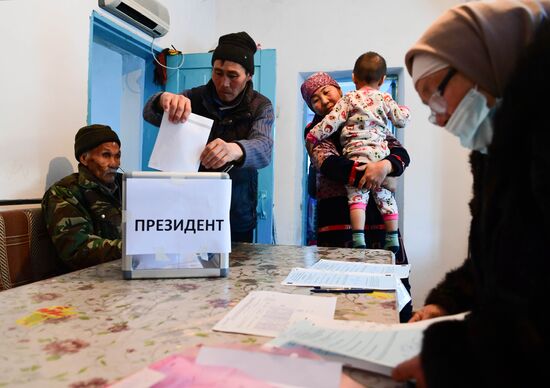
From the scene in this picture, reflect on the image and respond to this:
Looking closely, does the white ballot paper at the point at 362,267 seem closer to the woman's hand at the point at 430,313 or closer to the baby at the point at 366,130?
the woman's hand at the point at 430,313

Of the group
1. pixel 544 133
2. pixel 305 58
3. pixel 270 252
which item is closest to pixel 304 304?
pixel 544 133

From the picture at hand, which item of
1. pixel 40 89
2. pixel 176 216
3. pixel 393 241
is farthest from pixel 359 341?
pixel 40 89

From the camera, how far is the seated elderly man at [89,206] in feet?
4.60

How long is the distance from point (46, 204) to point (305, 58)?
242cm

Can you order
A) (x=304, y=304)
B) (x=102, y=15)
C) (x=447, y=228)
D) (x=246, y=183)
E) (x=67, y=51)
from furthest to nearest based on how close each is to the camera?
(x=447, y=228) < (x=102, y=15) < (x=67, y=51) < (x=246, y=183) < (x=304, y=304)

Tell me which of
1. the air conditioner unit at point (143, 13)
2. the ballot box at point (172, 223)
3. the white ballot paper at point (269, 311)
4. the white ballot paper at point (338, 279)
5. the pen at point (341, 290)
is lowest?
the white ballot paper at point (269, 311)

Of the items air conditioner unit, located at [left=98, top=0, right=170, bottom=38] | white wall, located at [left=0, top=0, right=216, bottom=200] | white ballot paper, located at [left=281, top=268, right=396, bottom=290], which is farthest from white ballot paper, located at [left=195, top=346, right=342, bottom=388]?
air conditioner unit, located at [left=98, top=0, right=170, bottom=38]

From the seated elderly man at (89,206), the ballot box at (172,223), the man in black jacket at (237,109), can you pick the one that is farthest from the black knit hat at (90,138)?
the ballot box at (172,223)

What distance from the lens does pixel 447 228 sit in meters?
3.19

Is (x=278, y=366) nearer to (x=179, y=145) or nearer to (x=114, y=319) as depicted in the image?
(x=114, y=319)

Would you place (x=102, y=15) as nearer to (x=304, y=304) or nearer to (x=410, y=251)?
(x=304, y=304)

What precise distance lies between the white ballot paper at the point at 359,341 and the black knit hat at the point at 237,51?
1279 mm

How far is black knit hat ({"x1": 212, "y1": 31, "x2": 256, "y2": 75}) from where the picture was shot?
1698 millimetres

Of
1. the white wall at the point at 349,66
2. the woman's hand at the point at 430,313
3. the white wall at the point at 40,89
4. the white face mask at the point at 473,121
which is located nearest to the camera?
the white face mask at the point at 473,121
